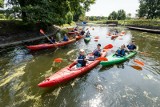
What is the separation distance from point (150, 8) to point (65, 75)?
5777 cm

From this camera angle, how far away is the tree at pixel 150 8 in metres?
56.9

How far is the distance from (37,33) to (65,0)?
6.58 metres

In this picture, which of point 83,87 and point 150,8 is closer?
point 83,87

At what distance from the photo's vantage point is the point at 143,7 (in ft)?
199

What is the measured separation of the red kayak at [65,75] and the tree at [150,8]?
5414 centimetres

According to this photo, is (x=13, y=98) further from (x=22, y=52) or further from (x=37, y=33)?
(x=37, y=33)

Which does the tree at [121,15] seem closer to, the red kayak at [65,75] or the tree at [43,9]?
the tree at [43,9]

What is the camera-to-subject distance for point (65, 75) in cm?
943

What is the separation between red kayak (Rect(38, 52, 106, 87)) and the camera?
8.38m

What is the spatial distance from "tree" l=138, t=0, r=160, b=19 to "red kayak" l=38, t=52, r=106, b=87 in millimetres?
54136

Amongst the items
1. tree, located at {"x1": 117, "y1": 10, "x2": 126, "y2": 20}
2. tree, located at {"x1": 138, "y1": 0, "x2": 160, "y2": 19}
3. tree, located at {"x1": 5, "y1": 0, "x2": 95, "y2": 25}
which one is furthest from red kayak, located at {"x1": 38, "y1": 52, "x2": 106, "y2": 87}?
tree, located at {"x1": 117, "y1": 10, "x2": 126, "y2": 20}

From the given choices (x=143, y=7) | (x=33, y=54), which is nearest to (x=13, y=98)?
(x=33, y=54)

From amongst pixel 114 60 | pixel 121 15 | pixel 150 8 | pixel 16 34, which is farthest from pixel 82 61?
pixel 121 15

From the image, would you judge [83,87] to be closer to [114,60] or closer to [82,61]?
[82,61]
